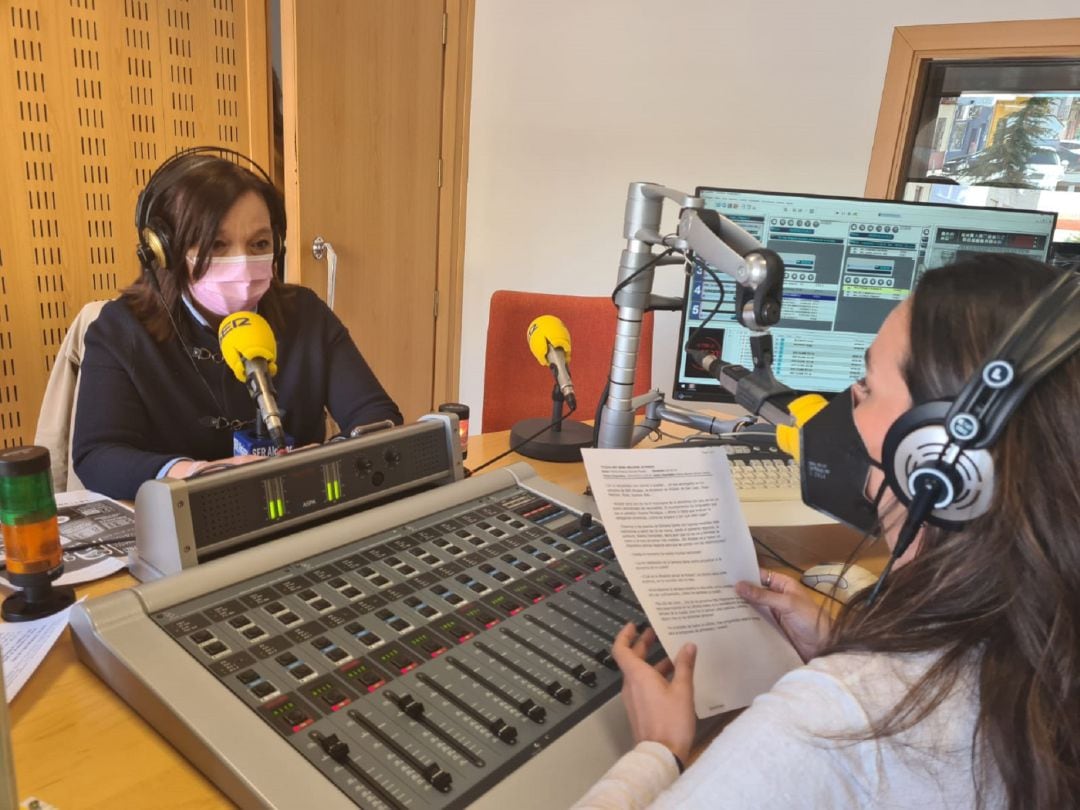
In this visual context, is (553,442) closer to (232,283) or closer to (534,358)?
(534,358)

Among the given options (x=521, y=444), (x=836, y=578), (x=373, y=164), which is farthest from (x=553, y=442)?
(x=373, y=164)

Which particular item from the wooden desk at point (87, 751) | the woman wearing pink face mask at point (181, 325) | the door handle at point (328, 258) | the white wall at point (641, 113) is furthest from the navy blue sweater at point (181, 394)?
the white wall at point (641, 113)

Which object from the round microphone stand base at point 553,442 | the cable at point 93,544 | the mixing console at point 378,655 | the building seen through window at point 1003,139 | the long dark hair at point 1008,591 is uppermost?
the building seen through window at point 1003,139

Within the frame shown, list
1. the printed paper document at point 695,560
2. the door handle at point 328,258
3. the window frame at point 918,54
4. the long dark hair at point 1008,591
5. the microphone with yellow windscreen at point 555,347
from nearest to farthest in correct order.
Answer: the long dark hair at point 1008,591 → the printed paper document at point 695,560 → the microphone with yellow windscreen at point 555,347 → the window frame at point 918,54 → the door handle at point 328,258

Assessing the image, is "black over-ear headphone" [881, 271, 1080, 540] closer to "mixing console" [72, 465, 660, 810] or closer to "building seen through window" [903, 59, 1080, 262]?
"mixing console" [72, 465, 660, 810]

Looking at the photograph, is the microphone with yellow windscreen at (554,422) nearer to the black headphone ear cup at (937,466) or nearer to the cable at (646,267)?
the cable at (646,267)

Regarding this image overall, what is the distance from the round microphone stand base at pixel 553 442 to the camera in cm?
144

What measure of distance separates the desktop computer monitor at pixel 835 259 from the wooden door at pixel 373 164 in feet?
5.13

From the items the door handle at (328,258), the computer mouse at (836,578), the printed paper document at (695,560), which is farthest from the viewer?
the door handle at (328,258)

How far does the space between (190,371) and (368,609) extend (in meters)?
0.94

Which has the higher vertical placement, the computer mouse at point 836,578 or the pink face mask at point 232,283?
the pink face mask at point 232,283

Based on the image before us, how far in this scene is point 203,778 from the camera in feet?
1.99

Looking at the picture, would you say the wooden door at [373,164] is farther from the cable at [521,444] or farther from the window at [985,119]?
the window at [985,119]

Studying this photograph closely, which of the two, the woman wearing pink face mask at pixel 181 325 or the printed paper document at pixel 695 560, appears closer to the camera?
the printed paper document at pixel 695 560
